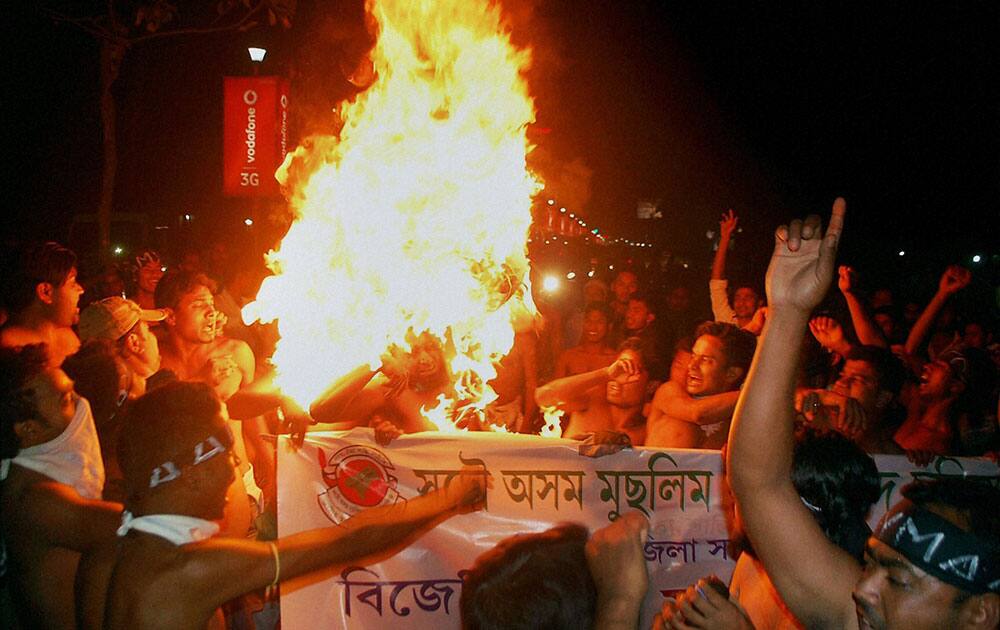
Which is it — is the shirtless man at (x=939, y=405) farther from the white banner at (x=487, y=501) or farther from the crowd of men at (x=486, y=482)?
the white banner at (x=487, y=501)

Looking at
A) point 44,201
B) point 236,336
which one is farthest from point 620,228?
point 236,336

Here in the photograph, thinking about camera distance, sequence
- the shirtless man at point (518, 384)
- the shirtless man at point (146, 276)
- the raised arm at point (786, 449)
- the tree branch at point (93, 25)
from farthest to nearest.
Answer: the tree branch at point (93, 25), the shirtless man at point (146, 276), the shirtless man at point (518, 384), the raised arm at point (786, 449)

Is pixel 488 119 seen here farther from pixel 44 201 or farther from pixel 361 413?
pixel 44 201

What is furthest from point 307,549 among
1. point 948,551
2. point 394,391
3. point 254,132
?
point 254,132

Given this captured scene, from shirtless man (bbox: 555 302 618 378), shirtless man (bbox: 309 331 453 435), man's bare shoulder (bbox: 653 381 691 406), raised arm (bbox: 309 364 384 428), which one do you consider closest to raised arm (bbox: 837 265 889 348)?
shirtless man (bbox: 555 302 618 378)

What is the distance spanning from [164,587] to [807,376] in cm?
536

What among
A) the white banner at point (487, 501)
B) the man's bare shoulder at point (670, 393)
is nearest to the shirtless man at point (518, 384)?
the man's bare shoulder at point (670, 393)

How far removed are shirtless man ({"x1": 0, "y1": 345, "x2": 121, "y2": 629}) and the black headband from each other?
2868 millimetres

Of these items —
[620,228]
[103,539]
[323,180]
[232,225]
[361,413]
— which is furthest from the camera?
[620,228]

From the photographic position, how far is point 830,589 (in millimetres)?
2508

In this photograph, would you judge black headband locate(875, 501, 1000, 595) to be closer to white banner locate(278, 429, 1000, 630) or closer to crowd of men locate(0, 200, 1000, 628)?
crowd of men locate(0, 200, 1000, 628)

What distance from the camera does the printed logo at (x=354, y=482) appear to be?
17.2 ft

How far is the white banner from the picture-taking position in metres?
5.16

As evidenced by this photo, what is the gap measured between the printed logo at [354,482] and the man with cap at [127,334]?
71.7 inches
